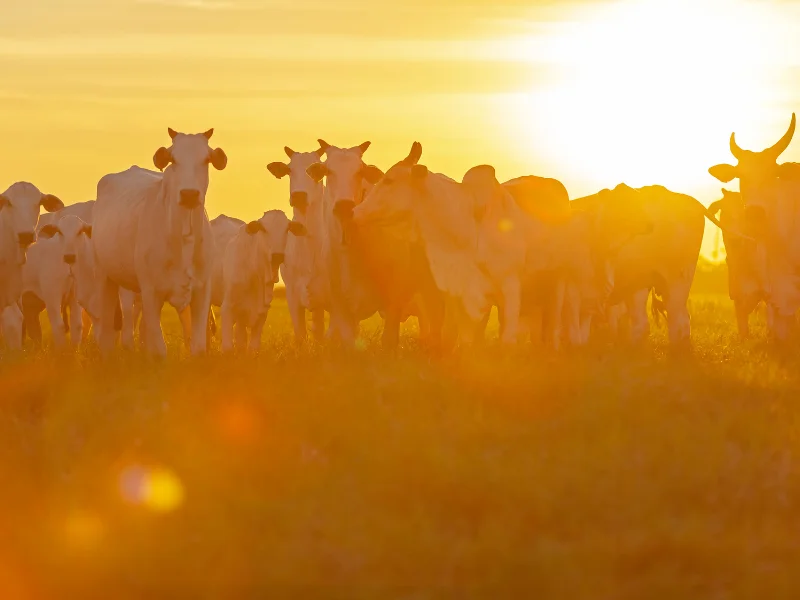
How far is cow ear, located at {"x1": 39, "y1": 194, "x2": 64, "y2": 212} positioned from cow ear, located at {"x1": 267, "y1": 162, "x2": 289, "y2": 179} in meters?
3.16

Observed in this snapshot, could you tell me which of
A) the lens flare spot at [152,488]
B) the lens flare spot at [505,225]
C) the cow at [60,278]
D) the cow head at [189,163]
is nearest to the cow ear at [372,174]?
the lens flare spot at [505,225]

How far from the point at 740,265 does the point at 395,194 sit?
8.68m

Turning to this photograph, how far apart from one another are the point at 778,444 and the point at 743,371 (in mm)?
3278

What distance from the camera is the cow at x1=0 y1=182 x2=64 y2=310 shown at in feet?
55.1

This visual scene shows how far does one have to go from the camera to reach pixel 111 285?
15.6m

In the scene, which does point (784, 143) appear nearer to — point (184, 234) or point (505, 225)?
point (505, 225)

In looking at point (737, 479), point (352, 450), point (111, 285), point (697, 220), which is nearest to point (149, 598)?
point (352, 450)

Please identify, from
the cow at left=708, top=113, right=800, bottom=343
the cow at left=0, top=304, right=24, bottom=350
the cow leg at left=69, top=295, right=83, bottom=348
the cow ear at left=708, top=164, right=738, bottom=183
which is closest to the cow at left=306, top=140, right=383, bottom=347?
the cow at left=708, top=113, right=800, bottom=343

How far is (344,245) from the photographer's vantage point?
45.9ft

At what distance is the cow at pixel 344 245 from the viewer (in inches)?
550

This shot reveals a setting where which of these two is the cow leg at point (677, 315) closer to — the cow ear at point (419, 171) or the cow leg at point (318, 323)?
the cow ear at point (419, 171)

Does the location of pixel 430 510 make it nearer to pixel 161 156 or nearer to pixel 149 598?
pixel 149 598

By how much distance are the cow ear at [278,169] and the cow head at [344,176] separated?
5.95ft

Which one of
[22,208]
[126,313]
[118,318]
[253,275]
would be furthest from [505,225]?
[22,208]
